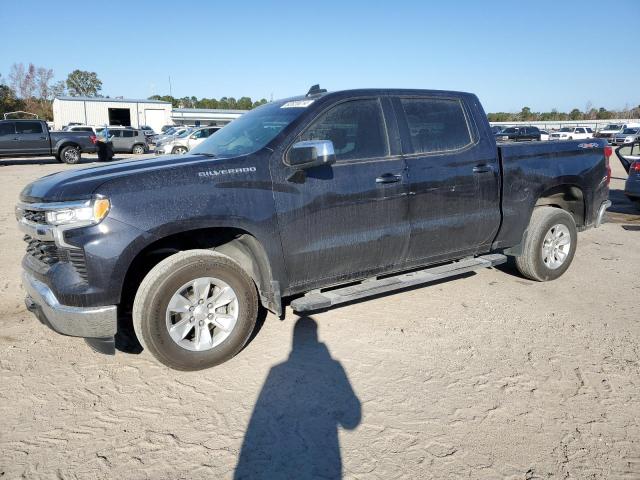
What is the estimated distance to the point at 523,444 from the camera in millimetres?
2621

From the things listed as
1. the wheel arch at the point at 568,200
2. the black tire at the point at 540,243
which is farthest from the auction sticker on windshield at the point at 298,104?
the wheel arch at the point at 568,200

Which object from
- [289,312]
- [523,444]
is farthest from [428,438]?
[289,312]

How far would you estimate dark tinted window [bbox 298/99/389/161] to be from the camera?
3.86 m

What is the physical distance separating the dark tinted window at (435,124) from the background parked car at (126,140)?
2655 cm

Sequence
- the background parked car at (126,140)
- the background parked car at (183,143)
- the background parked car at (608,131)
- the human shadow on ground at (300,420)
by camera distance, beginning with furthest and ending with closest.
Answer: the background parked car at (608,131), the background parked car at (126,140), the background parked car at (183,143), the human shadow on ground at (300,420)

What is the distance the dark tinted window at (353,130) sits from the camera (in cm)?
386

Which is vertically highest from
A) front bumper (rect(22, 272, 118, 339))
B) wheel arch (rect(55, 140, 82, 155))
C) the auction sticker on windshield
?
wheel arch (rect(55, 140, 82, 155))

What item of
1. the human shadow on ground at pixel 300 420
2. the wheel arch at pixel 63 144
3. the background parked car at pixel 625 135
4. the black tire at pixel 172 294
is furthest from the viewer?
the background parked car at pixel 625 135

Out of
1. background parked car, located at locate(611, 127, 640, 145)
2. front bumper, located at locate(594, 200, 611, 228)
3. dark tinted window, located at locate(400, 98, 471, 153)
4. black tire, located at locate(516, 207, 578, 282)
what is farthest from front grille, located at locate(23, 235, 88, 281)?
background parked car, located at locate(611, 127, 640, 145)

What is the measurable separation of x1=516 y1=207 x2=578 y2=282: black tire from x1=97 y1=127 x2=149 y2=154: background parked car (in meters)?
26.8

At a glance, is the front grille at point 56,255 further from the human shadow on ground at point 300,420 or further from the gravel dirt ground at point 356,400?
the human shadow on ground at point 300,420

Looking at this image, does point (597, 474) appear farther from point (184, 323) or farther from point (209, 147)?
point (209, 147)

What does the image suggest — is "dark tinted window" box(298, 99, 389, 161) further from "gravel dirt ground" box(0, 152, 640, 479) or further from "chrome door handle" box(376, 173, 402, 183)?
"gravel dirt ground" box(0, 152, 640, 479)

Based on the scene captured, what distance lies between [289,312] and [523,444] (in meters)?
2.42
